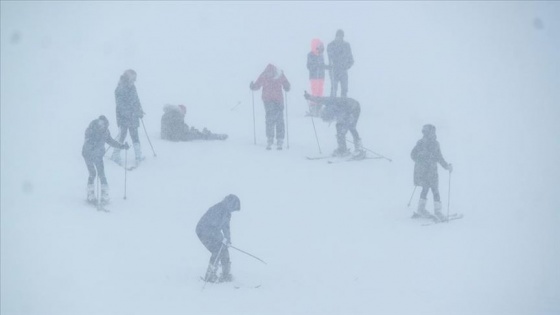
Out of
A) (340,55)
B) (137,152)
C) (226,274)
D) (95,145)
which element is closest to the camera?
(226,274)

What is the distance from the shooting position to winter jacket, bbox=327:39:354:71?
51.9ft

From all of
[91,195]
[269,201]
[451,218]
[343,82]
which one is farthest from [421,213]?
[343,82]

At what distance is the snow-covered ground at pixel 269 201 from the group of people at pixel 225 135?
13.7 inches

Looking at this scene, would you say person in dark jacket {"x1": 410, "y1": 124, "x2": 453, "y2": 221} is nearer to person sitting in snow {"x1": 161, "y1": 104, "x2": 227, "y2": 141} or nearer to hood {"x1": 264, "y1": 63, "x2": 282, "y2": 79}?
hood {"x1": 264, "y1": 63, "x2": 282, "y2": 79}

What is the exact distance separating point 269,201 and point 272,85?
2.82m

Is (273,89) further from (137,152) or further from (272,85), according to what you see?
(137,152)

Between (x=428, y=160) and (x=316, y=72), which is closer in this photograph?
(x=428, y=160)

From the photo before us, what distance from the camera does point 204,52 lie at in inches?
1095

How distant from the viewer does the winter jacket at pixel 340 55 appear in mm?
15820

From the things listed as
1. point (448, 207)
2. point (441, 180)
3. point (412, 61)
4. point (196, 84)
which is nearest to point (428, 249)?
point (448, 207)

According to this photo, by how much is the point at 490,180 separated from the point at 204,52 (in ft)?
55.7

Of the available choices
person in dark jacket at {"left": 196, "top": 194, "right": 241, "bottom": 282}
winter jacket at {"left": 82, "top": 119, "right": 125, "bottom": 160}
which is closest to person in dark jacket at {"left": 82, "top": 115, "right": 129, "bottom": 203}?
winter jacket at {"left": 82, "top": 119, "right": 125, "bottom": 160}

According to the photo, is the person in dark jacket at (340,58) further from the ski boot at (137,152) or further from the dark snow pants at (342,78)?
the ski boot at (137,152)

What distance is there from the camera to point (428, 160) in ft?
34.7
